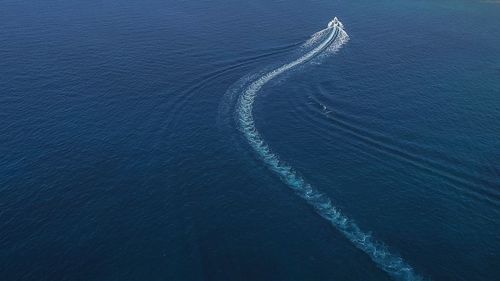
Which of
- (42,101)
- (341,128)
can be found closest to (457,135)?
(341,128)

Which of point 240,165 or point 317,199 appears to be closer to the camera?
point 317,199

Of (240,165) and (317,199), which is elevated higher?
(240,165)

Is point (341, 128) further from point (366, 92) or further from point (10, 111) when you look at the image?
point (10, 111)

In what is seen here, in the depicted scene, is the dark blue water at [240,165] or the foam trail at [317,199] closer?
the foam trail at [317,199]
